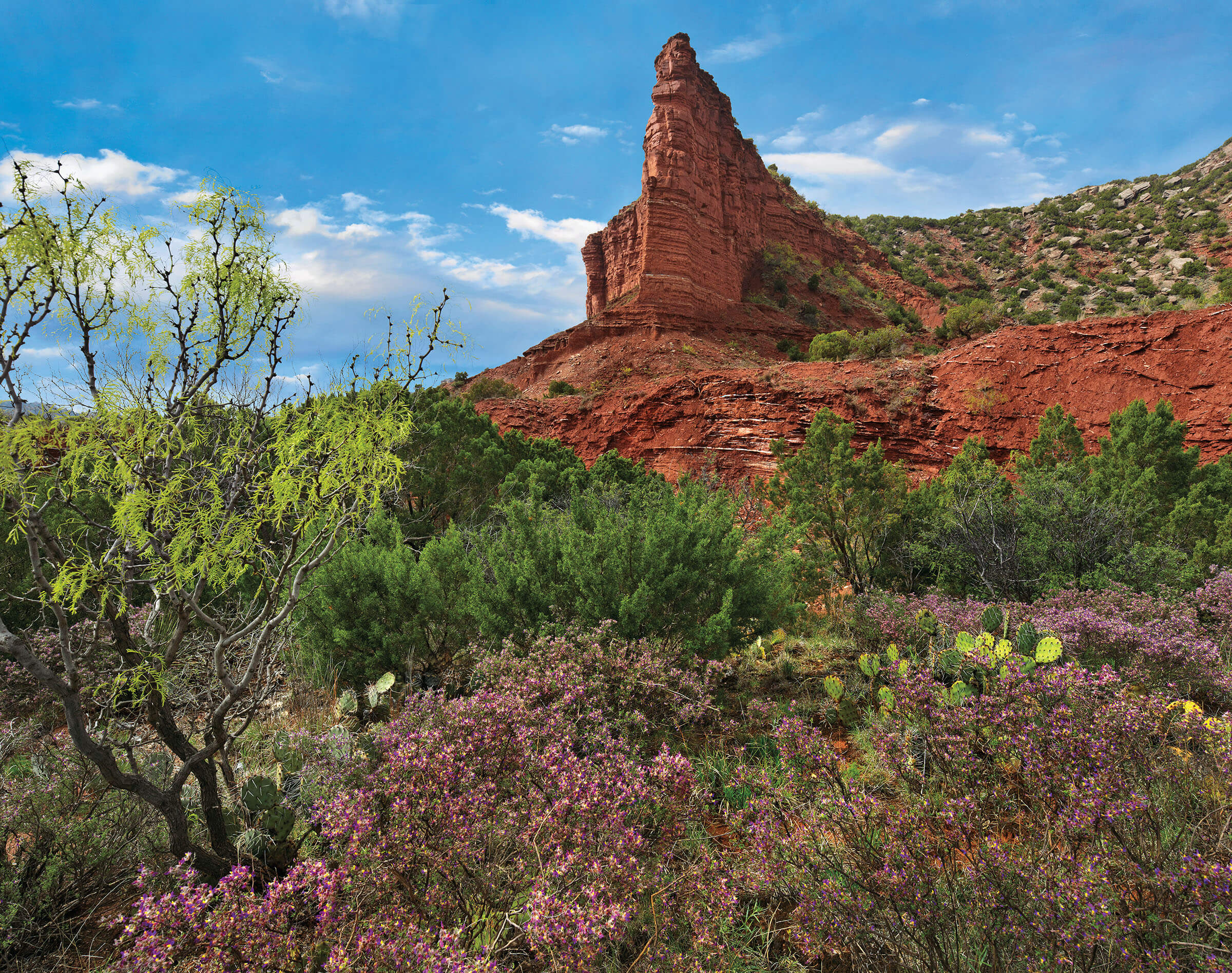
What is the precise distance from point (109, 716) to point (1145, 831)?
558 centimetres

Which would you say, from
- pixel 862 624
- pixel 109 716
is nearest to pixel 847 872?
pixel 109 716

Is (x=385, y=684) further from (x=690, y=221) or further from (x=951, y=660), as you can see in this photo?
(x=690, y=221)

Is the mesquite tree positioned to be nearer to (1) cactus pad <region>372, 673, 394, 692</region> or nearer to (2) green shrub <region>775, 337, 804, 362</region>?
(1) cactus pad <region>372, 673, 394, 692</region>

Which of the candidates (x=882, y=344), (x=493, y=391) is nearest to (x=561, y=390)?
(x=493, y=391)

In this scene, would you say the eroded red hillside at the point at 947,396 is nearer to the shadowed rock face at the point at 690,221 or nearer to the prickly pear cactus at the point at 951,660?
the shadowed rock face at the point at 690,221

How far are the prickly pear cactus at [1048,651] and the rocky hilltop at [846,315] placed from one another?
17.1 metres

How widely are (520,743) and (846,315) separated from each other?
44689mm

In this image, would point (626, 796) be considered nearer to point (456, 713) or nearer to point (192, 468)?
point (456, 713)

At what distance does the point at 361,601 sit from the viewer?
584 centimetres

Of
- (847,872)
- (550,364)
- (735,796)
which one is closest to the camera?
(847,872)

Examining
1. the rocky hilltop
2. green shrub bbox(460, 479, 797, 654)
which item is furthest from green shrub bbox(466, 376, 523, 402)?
green shrub bbox(460, 479, 797, 654)

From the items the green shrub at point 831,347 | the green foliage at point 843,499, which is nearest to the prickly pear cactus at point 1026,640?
the green foliage at point 843,499

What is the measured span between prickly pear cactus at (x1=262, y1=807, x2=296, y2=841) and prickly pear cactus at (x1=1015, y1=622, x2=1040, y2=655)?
5.43m

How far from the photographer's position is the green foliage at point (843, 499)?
954cm
